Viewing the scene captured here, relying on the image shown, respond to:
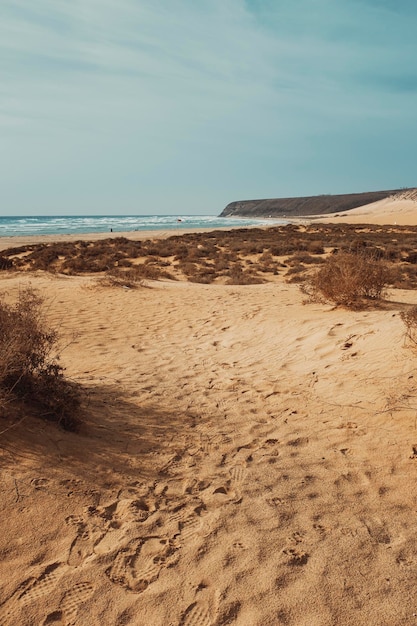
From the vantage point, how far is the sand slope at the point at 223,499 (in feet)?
7.66

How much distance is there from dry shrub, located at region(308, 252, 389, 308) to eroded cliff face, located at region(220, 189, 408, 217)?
10145 cm

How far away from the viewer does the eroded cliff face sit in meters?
112

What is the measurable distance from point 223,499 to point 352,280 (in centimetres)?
664

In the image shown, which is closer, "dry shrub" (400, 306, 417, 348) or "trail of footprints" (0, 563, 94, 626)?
"trail of footprints" (0, 563, 94, 626)

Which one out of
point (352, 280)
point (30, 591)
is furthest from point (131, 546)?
point (352, 280)

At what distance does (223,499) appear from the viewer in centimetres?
323

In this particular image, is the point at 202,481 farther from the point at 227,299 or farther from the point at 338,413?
the point at 227,299

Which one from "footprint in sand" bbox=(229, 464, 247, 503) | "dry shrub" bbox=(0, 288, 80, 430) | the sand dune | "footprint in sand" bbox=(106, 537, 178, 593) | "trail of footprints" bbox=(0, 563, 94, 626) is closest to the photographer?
"trail of footprints" bbox=(0, 563, 94, 626)

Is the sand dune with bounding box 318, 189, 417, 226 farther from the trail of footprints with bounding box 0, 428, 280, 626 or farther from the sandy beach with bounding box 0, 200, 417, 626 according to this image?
the trail of footprints with bounding box 0, 428, 280, 626

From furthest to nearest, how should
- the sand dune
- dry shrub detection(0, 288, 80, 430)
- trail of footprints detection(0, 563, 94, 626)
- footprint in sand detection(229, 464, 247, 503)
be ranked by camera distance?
the sand dune
dry shrub detection(0, 288, 80, 430)
footprint in sand detection(229, 464, 247, 503)
trail of footprints detection(0, 563, 94, 626)

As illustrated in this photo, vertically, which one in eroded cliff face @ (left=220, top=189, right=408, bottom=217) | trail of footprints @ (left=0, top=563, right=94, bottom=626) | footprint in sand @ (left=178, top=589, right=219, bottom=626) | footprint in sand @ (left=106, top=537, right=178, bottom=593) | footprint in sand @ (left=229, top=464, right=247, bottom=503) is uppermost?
eroded cliff face @ (left=220, top=189, right=408, bottom=217)

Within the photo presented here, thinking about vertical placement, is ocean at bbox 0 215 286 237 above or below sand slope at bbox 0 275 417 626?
above

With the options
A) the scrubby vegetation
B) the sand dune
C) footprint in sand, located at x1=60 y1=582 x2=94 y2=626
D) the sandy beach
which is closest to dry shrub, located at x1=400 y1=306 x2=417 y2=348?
the sandy beach

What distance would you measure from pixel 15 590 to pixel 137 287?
1114 centimetres
